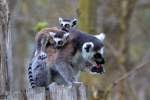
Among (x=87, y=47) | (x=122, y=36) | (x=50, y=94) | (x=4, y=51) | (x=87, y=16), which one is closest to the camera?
(x=50, y=94)

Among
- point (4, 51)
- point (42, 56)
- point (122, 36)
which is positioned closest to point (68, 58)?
point (42, 56)

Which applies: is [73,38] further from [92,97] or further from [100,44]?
[92,97]

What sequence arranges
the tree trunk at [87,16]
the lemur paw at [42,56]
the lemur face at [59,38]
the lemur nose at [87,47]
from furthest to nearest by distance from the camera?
the tree trunk at [87,16] → the lemur nose at [87,47] → the lemur face at [59,38] → the lemur paw at [42,56]

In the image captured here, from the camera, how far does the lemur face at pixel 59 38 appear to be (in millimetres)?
4641

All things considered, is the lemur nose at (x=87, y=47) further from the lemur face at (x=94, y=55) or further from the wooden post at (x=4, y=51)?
the wooden post at (x=4, y=51)

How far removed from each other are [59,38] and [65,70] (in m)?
0.34

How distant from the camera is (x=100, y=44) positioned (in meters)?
5.07

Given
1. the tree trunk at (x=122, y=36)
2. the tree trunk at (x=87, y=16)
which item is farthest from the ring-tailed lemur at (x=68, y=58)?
the tree trunk at (x=122, y=36)

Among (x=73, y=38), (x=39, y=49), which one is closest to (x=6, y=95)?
(x=39, y=49)

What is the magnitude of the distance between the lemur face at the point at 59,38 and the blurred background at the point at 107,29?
609 millimetres

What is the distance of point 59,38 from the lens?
15.1 ft

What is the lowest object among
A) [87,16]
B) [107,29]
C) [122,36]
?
[87,16]

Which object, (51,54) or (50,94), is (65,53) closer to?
(51,54)

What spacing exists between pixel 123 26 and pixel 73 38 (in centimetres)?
576
